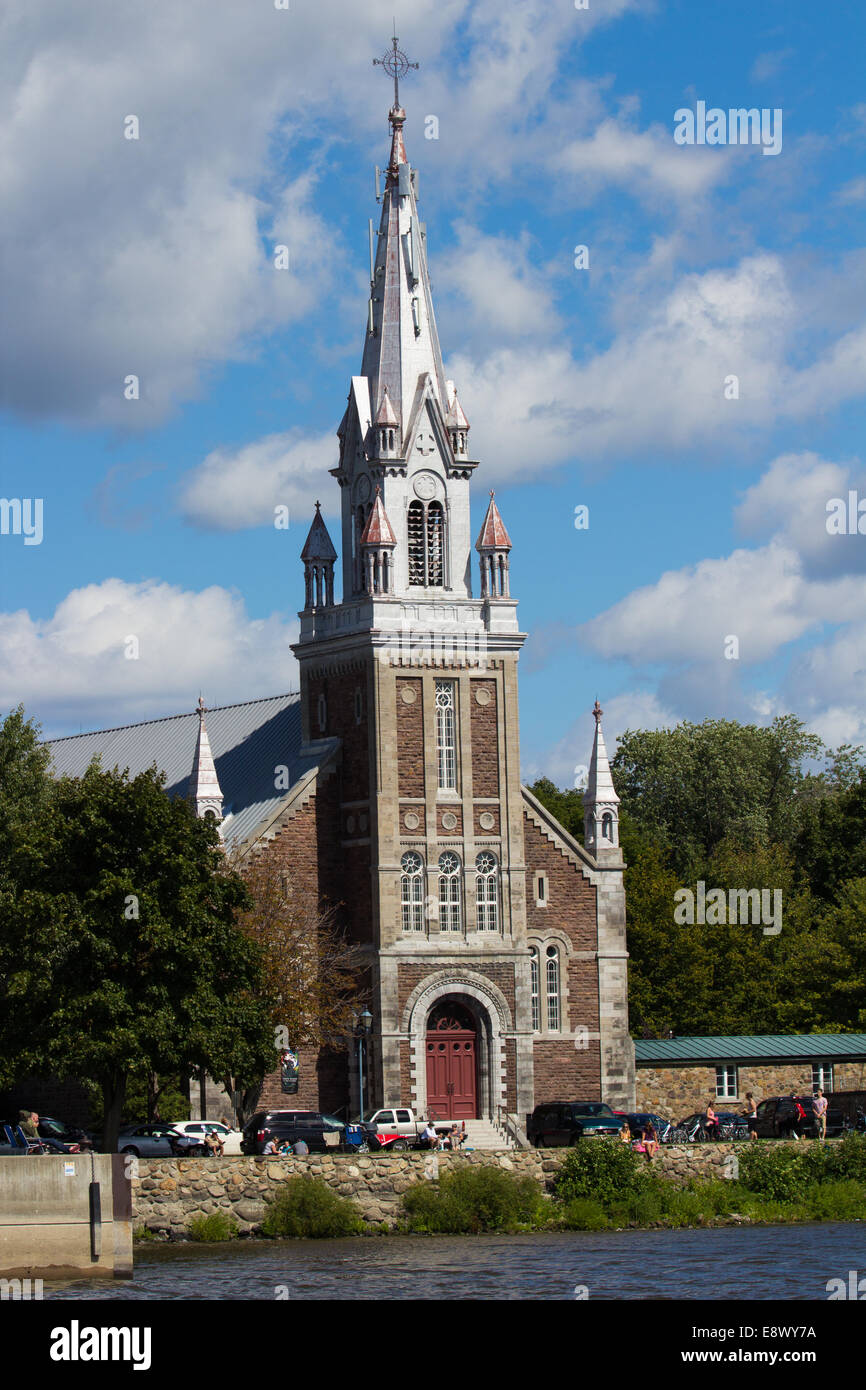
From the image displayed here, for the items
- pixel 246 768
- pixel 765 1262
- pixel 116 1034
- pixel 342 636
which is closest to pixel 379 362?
pixel 342 636

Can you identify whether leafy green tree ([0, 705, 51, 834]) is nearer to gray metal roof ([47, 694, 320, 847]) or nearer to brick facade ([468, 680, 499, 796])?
gray metal roof ([47, 694, 320, 847])

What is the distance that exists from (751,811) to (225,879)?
64945mm

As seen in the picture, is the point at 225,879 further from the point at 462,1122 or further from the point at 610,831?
the point at 610,831

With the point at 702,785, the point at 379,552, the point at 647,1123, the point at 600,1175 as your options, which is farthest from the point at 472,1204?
the point at 702,785

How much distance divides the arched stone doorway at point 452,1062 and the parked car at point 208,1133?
11268 millimetres

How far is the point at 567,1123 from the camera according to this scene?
228 ft

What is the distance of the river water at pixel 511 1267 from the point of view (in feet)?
147

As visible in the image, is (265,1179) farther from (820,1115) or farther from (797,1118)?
(797,1118)

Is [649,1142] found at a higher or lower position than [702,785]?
lower

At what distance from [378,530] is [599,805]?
12685 millimetres

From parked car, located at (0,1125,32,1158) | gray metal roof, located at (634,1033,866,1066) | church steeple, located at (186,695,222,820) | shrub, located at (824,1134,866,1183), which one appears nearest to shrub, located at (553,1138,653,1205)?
shrub, located at (824,1134,866,1183)

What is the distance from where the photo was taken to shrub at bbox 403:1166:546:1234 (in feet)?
183

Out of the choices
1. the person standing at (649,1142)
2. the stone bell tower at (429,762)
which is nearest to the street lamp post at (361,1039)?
the stone bell tower at (429,762)
